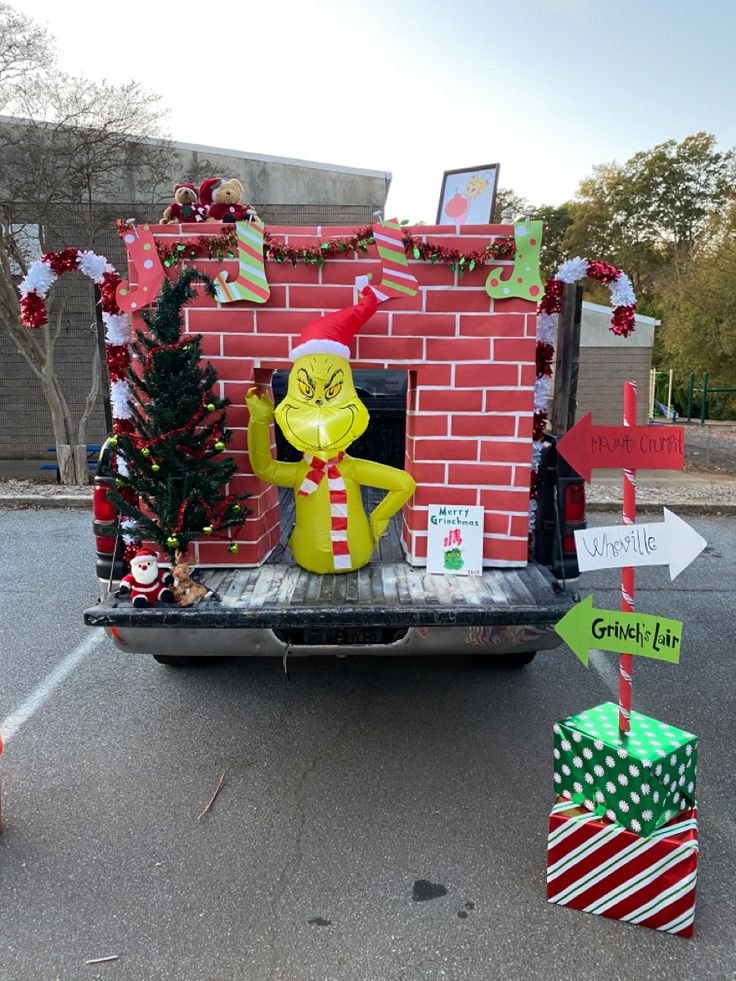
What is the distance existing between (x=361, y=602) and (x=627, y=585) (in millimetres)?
1060

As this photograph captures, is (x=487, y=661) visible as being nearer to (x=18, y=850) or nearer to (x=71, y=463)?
(x=18, y=850)

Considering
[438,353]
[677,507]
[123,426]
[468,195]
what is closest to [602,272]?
[438,353]

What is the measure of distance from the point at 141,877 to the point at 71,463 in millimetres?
8846

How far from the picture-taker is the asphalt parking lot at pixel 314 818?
218 cm

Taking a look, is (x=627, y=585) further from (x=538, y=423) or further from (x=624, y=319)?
(x=624, y=319)

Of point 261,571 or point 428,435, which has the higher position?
point 428,435

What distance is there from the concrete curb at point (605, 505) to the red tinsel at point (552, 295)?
5.30 m

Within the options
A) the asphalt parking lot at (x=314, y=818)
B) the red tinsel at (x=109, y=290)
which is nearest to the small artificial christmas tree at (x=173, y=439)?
the red tinsel at (x=109, y=290)

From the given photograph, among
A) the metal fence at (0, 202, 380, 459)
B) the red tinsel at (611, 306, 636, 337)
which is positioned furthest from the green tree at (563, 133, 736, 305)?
the red tinsel at (611, 306, 636, 337)

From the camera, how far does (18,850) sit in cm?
265

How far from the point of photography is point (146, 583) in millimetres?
2930

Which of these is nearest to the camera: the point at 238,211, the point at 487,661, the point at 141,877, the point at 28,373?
the point at 141,877

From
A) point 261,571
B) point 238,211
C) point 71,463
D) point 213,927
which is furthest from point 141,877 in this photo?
point 71,463

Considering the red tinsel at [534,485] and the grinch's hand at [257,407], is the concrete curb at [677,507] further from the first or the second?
the grinch's hand at [257,407]
